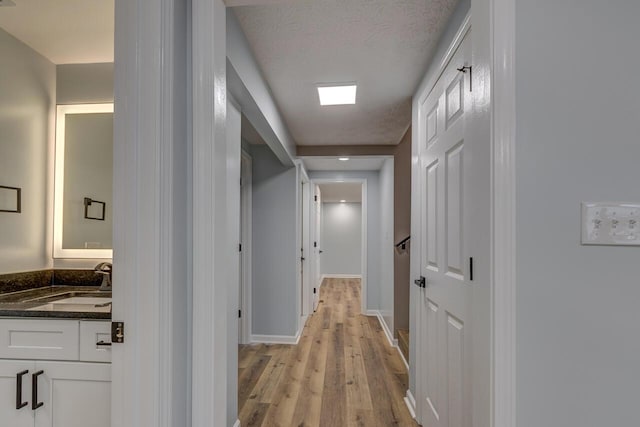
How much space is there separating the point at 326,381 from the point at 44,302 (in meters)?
2.05

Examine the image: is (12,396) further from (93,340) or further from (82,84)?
(82,84)

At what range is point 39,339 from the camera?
1.26 metres

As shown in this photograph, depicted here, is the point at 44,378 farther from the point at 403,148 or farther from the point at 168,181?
the point at 403,148

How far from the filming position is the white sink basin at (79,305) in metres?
1.30

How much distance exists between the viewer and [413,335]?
2.41m

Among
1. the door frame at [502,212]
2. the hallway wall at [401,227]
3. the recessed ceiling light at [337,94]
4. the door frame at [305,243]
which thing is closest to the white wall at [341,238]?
the door frame at [305,243]

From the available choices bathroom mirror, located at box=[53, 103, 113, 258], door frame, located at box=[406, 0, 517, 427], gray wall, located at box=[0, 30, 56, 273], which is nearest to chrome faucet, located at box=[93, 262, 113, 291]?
bathroom mirror, located at box=[53, 103, 113, 258]

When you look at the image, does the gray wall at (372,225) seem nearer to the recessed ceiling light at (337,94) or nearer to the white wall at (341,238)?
the recessed ceiling light at (337,94)

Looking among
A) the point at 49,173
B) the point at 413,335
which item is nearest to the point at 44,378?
the point at 49,173

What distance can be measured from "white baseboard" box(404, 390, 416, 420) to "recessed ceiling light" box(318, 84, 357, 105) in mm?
2276

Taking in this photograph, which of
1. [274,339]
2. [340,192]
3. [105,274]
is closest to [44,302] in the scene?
[105,274]

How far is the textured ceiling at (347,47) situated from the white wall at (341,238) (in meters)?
5.89

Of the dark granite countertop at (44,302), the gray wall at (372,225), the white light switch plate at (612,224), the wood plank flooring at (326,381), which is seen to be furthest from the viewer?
the gray wall at (372,225)

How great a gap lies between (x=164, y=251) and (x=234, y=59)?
1096 millimetres
